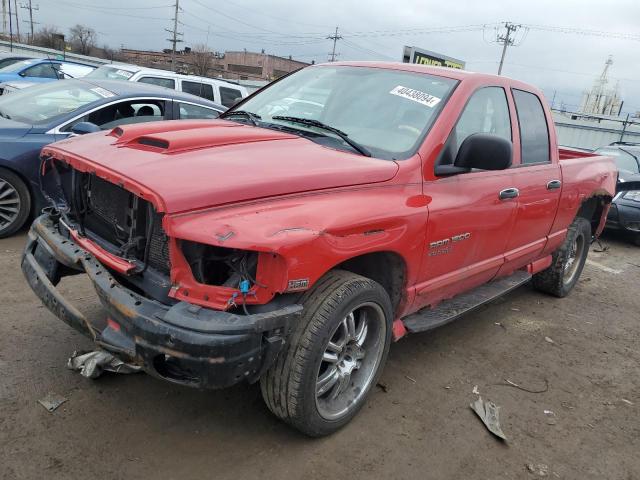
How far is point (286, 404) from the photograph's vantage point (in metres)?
2.50

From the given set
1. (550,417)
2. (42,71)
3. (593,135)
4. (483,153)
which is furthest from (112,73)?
(593,135)

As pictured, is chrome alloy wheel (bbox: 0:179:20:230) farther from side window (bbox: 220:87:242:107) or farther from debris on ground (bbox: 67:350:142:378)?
side window (bbox: 220:87:242:107)

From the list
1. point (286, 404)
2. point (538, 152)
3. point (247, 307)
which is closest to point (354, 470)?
point (286, 404)

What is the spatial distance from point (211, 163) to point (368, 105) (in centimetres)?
130

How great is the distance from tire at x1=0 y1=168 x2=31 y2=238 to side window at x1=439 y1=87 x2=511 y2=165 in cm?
412

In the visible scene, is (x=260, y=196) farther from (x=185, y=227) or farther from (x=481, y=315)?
(x=481, y=315)

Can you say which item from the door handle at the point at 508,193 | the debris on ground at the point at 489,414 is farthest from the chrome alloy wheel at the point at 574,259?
the debris on ground at the point at 489,414

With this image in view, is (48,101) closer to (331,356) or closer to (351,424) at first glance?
(331,356)

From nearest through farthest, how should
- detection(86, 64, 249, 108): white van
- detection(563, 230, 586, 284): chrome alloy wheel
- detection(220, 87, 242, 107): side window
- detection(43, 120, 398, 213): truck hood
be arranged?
detection(43, 120, 398, 213): truck hood → detection(563, 230, 586, 284): chrome alloy wheel → detection(86, 64, 249, 108): white van → detection(220, 87, 242, 107): side window

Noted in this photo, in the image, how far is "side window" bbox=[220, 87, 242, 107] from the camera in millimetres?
11391

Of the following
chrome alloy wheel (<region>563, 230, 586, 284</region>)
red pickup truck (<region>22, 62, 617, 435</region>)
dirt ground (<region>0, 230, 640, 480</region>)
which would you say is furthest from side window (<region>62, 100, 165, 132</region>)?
chrome alloy wheel (<region>563, 230, 586, 284</region>)

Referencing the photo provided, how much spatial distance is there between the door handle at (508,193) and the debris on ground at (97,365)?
8.42 ft

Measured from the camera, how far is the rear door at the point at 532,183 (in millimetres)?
3921

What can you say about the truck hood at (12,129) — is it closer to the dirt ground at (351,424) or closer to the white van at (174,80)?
the dirt ground at (351,424)
